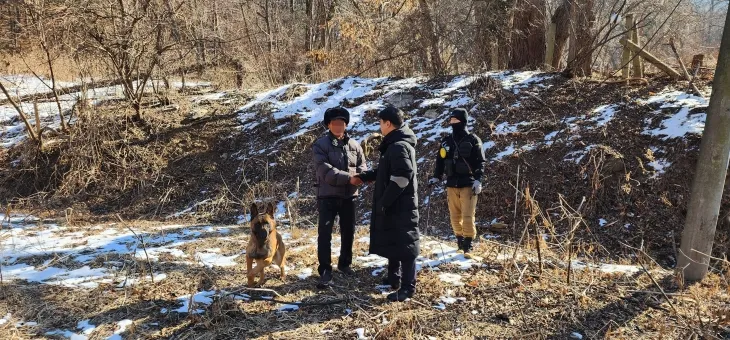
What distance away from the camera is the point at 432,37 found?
13203mm

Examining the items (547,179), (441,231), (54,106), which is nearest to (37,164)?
(54,106)

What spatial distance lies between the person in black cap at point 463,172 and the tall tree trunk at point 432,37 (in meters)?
7.93

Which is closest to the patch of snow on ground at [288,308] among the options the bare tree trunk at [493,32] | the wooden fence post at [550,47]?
the bare tree trunk at [493,32]

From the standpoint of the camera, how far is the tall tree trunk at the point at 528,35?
37.0 feet

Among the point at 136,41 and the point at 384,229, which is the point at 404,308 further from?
the point at 136,41

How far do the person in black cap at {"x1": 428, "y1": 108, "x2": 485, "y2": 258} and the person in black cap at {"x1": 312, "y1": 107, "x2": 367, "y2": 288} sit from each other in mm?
1386

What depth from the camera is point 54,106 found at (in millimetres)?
12273

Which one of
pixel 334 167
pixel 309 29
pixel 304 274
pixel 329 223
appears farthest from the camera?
pixel 309 29

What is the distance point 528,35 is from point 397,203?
9576mm

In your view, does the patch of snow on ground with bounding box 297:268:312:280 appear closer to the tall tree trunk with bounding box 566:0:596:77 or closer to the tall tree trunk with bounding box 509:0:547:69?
the tall tree trunk with bounding box 566:0:596:77

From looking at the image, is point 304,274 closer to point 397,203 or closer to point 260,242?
point 260,242

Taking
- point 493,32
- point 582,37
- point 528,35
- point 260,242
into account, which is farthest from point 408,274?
point 493,32

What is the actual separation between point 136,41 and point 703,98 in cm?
1200

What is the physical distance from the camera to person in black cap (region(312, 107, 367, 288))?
440 centimetres
